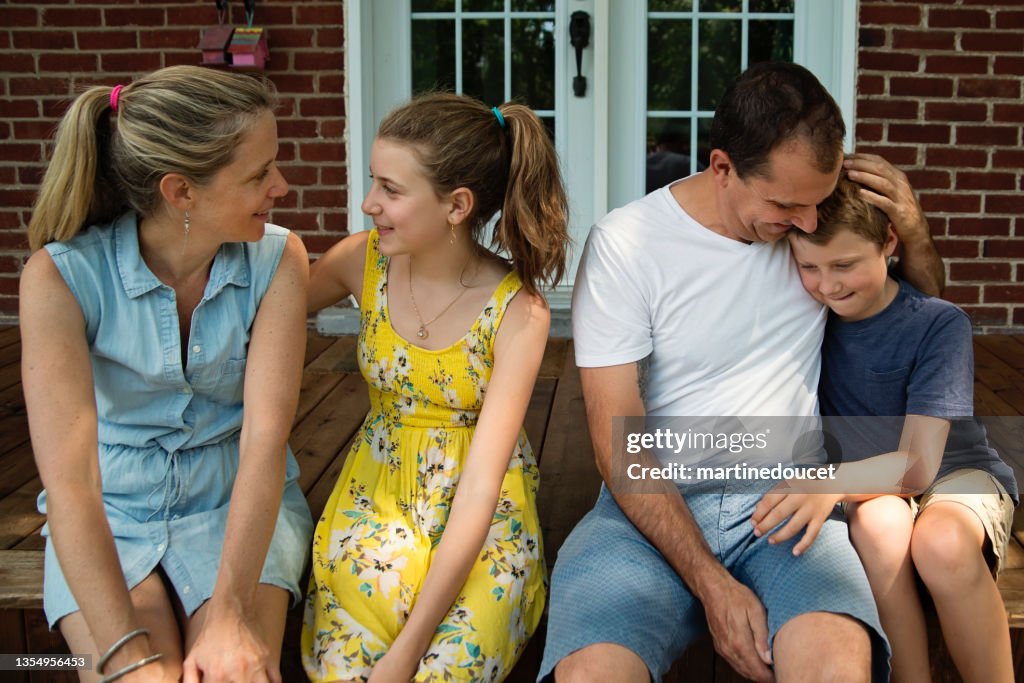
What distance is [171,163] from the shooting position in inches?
68.1

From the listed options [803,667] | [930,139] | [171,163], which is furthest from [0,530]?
[930,139]

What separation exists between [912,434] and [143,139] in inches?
54.1

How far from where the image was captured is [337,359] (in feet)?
12.5

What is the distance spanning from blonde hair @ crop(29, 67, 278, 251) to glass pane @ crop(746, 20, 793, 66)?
2.83 meters

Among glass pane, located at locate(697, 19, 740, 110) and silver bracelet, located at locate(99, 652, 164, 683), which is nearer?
silver bracelet, located at locate(99, 652, 164, 683)

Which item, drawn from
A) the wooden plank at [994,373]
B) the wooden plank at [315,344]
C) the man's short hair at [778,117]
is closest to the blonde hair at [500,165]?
the man's short hair at [778,117]

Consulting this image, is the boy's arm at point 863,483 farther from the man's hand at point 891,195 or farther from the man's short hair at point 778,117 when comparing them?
the man's short hair at point 778,117

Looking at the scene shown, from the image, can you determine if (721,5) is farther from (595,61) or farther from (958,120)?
(958,120)

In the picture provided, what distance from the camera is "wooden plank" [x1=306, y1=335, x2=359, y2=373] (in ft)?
12.0

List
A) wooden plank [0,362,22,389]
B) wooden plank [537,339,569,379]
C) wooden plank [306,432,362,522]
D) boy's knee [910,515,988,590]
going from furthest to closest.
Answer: wooden plank [537,339,569,379]
wooden plank [0,362,22,389]
wooden plank [306,432,362,522]
boy's knee [910,515,988,590]

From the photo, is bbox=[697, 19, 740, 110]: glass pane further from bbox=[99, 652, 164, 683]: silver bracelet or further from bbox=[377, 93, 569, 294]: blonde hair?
bbox=[99, 652, 164, 683]: silver bracelet

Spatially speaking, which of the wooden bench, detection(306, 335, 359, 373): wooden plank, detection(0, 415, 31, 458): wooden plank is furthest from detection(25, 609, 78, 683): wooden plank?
detection(306, 335, 359, 373): wooden plank

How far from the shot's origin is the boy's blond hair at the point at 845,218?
1881 mm

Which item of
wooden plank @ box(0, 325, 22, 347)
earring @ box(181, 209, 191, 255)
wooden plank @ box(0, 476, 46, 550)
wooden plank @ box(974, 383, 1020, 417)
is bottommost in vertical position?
wooden plank @ box(0, 476, 46, 550)
